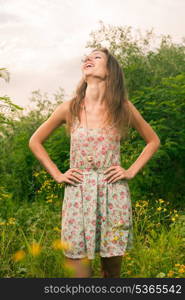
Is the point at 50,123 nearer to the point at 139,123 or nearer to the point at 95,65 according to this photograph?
the point at 95,65

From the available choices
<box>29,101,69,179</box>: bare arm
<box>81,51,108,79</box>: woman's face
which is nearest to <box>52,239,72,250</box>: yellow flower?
<box>29,101,69,179</box>: bare arm

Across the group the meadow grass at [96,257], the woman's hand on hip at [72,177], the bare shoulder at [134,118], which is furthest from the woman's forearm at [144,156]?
the meadow grass at [96,257]

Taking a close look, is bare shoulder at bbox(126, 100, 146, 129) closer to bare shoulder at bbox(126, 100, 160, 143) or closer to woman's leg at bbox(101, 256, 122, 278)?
bare shoulder at bbox(126, 100, 160, 143)

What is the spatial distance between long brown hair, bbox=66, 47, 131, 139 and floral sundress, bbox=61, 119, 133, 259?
0.08 metres

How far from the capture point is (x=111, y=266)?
2.87 m

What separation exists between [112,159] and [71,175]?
0.95ft

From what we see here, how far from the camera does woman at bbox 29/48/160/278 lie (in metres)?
2.71

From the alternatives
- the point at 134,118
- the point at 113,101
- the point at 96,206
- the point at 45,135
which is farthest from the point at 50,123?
the point at 96,206

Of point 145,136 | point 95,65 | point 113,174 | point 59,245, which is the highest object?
point 95,65

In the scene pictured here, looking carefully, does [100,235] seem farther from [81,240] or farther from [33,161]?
[33,161]

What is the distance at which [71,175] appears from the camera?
2756 millimetres

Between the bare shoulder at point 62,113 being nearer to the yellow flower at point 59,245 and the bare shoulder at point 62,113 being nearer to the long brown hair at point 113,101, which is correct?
the long brown hair at point 113,101

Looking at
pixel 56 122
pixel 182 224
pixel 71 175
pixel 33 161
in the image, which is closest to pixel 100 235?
pixel 71 175

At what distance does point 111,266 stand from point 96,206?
0.46m
